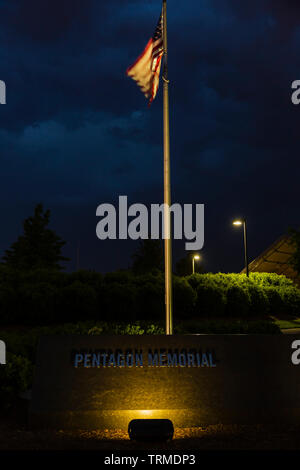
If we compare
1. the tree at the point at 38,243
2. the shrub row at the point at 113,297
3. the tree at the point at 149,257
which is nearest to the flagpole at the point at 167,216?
the shrub row at the point at 113,297

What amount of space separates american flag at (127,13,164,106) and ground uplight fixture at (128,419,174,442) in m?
7.67

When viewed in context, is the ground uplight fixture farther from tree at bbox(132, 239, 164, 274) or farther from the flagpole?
tree at bbox(132, 239, 164, 274)

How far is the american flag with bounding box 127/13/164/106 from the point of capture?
436 inches

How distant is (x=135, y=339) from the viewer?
890cm

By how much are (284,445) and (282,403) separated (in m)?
1.41

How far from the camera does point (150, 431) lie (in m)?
7.01

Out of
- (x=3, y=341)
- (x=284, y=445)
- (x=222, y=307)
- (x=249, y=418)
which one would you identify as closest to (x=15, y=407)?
(x=3, y=341)

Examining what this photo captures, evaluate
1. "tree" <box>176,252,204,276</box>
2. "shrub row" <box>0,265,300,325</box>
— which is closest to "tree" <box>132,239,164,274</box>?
"tree" <box>176,252,204,276</box>

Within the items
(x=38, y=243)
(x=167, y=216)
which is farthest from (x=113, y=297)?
(x=38, y=243)

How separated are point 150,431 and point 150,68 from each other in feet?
27.8

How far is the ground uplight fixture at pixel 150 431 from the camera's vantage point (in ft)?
23.0

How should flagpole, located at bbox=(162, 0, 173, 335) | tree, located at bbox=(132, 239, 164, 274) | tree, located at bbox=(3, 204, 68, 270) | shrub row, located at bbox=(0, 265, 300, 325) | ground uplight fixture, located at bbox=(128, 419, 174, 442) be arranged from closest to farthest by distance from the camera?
ground uplight fixture, located at bbox=(128, 419, 174, 442), flagpole, located at bbox=(162, 0, 173, 335), shrub row, located at bbox=(0, 265, 300, 325), tree, located at bbox=(3, 204, 68, 270), tree, located at bbox=(132, 239, 164, 274)

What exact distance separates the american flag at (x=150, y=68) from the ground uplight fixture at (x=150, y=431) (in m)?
7.67
